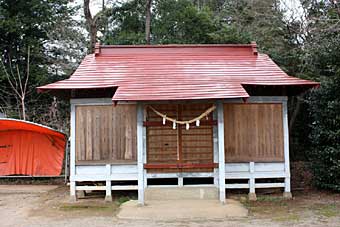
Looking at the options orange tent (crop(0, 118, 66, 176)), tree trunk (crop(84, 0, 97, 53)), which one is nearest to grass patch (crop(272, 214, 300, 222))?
orange tent (crop(0, 118, 66, 176))

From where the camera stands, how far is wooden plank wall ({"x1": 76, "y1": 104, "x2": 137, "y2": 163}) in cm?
964

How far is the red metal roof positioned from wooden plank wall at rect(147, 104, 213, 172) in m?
0.68

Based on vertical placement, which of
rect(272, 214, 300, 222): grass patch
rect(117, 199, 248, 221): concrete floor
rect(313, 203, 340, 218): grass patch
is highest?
rect(117, 199, 248, 221): concrete floor

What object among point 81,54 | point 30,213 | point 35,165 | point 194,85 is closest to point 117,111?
point 194,85

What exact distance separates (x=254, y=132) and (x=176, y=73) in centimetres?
231

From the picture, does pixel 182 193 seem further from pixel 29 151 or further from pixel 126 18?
pixel 126 18

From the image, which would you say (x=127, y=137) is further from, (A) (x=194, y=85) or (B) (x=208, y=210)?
(B) (x=208, y=210)

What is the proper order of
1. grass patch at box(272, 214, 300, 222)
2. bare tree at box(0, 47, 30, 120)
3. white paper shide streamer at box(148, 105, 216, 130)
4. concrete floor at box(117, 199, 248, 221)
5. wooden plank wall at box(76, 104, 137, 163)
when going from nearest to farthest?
grass patch at box(272, 214, 300, 222) → concrete floor at box(117, 199, 248, 221) → white paper shide streamer at box(148, 105, 216, 130) → wooden plank wall at box(76, 104, 137, 163) → bare tree at box(0, 47, 30, 120)

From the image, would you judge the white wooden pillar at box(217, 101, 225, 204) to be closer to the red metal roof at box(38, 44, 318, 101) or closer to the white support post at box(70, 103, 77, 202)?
the red metal roof at box(38, 44, 318, 101)

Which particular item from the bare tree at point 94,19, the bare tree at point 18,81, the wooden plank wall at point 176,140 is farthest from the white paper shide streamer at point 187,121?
the bare tree at point 94,19

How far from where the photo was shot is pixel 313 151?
10742 mm

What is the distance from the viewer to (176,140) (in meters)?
9.38

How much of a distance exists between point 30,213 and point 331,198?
6.68 meters

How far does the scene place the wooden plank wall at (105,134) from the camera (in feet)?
31.6
